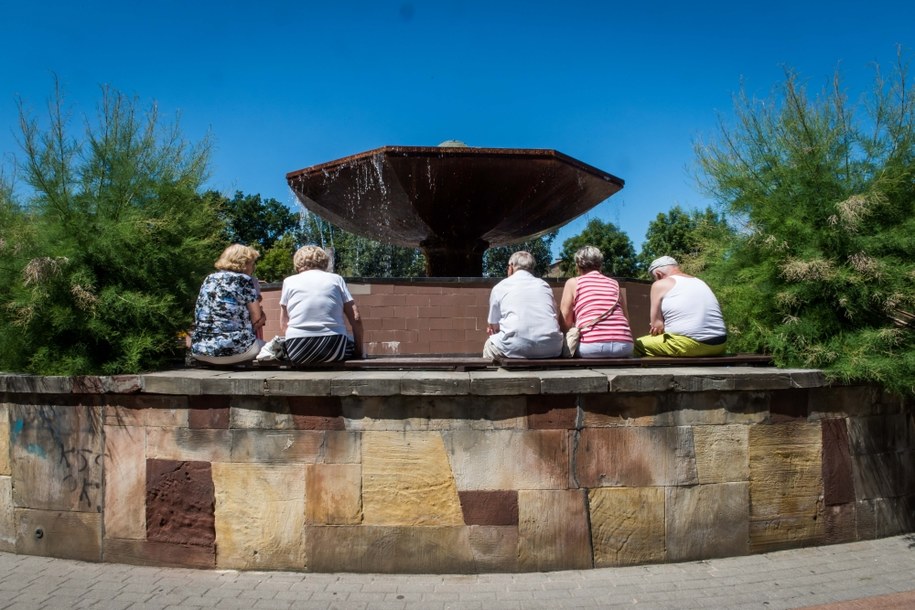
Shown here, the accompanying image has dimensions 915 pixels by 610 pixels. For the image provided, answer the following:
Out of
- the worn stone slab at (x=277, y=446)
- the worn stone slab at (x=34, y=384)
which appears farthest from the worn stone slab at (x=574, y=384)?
the worn stone slab at (x=34, y=384)

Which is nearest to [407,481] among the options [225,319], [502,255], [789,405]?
[225,319]

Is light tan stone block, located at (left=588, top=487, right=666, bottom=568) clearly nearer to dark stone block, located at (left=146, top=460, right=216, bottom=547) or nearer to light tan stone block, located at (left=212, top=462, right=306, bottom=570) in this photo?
light tan stone block, located at (left=212, top=462, right=306, bottom=570)

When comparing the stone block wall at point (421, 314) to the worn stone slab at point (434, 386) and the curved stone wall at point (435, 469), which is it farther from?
the worn stone slab at point (434, 386)

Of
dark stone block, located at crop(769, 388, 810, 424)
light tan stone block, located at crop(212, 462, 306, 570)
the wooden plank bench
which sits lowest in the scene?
light tan stone block, located at crop(212, 462, 306, 570)

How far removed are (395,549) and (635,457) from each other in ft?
5.22

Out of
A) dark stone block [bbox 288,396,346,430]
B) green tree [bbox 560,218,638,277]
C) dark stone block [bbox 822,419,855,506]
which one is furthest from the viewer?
green tree [bbox 560,218,638,277]

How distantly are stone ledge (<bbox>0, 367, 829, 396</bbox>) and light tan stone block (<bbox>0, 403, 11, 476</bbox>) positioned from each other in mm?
319

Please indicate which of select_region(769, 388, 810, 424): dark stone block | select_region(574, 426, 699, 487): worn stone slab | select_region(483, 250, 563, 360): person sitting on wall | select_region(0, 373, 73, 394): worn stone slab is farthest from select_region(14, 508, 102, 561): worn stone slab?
select_region(769, 388, 810, 424): dark stone block

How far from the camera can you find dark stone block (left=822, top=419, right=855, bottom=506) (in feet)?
14.9

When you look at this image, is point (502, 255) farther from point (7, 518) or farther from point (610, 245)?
point (610, 245)

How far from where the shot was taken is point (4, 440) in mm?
4688

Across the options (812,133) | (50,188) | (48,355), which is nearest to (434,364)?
(48,355)

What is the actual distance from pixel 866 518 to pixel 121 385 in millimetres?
5090

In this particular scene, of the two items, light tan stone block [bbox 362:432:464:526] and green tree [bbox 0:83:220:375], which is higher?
green tree [bbox 0:83:220:375]
